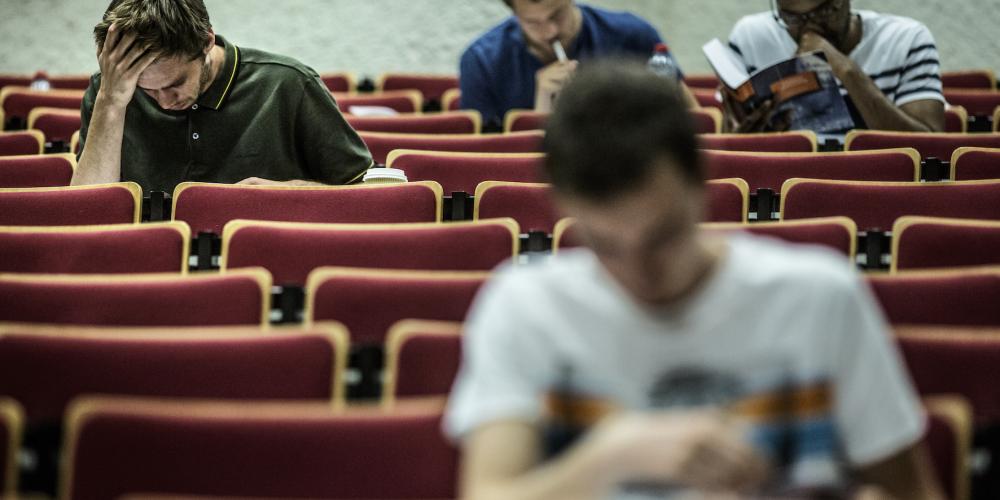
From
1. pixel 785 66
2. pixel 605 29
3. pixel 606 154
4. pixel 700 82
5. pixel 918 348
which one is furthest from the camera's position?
pixel 700 82

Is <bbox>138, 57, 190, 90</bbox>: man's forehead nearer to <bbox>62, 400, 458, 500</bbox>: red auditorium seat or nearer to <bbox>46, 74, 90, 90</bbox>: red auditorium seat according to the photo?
<bbox>62, 400, 458, 500</bbox>: red auditorium seat

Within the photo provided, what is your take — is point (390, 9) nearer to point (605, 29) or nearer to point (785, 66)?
point (605, 29)

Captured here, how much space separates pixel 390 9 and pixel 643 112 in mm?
2205

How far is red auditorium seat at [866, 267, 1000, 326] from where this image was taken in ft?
2.25

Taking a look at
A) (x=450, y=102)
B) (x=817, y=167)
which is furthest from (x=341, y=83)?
(x=817, y=167)

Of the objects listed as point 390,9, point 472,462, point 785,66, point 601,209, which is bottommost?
point 472,462

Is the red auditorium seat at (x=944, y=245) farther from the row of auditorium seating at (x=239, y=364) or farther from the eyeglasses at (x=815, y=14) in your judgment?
the eyeglasses at (x=815, y=14)

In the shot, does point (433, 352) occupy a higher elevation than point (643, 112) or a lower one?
lower

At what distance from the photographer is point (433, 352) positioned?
62 centimetres

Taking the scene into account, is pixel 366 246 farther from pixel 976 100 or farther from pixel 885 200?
pixel 976 100

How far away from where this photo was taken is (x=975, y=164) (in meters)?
1.19

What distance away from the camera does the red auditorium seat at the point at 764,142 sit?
4.32 ft

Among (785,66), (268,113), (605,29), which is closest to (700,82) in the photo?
(605,29)

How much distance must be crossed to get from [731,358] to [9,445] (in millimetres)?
335
